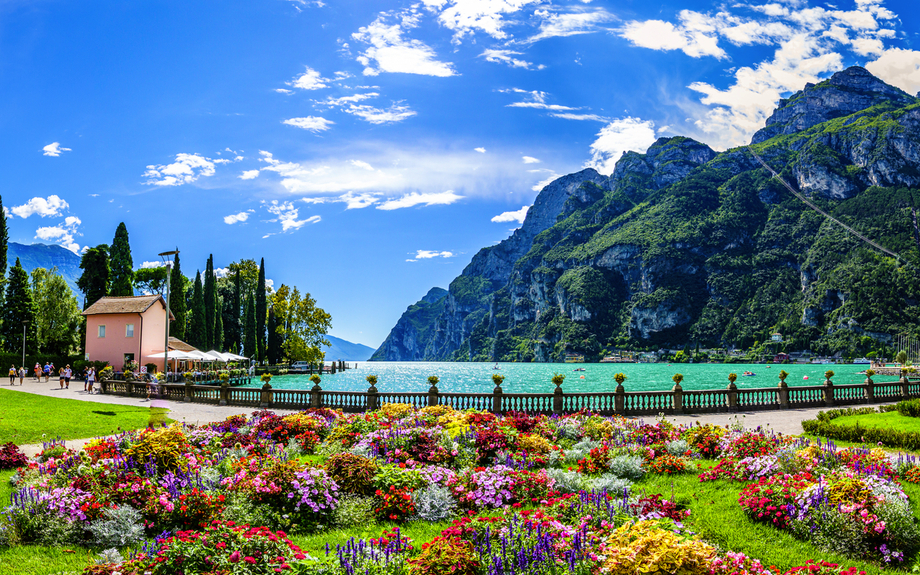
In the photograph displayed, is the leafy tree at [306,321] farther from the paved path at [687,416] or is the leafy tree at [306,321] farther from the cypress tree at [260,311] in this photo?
the paved path at [687,416]

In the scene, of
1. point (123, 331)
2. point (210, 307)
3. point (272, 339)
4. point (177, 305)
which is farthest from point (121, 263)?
point (272, 339)

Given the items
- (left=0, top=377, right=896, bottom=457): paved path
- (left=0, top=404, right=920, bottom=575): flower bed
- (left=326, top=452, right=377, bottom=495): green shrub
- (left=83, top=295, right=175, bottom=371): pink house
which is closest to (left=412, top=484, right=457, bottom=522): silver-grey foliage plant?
(left=0, top=404, right=920, bottom=575): flower bed

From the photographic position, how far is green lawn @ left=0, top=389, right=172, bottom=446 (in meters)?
16.7

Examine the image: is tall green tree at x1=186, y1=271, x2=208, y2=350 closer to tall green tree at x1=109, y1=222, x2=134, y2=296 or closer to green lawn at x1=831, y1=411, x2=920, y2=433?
tall green tree at x1=109, y1=222, x2=134, y2=296

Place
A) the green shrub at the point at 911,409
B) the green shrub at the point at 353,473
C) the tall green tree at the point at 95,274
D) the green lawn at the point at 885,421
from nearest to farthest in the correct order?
1. the green shrub at the point at 353,473
2. the green lawn at the point at 885,421
3. the green shrub at the point at 911,409
4. the tall green tree at the point at 95,274

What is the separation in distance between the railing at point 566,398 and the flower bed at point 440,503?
9.12 meters

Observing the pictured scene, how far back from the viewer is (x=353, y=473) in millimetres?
8555

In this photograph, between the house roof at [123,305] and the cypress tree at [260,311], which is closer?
the house roof at [123,305]

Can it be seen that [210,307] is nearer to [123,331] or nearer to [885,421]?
[123,331]

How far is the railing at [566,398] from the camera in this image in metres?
23.0

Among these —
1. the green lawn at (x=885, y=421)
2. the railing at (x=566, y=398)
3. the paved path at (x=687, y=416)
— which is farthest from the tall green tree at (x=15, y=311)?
the green lawn at (x=885, y=421)

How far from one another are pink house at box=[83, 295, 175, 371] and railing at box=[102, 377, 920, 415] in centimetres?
1917

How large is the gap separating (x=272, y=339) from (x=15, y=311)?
110ft

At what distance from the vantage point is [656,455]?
37.8ft
